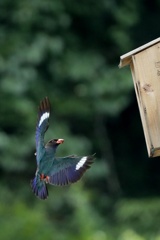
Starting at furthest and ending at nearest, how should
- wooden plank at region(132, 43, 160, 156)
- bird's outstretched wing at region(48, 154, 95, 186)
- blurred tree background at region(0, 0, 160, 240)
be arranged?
blurred tree background at region(0, 0, 160, 240)
wooden plank at region(132, 43, 160, 156)
bird's outstretched wing at region(48, 154, 95, 186)

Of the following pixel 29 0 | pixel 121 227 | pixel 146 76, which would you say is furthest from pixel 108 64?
pixel 146 76

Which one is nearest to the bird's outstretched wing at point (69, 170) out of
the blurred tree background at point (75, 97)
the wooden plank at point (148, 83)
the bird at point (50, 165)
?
the bird at point (50, 165)

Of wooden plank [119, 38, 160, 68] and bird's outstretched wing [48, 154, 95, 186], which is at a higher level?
wooden plank [119, 38, 160, 68]

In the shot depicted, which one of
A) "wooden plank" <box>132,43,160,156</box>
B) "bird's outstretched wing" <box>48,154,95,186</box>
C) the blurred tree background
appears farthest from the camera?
the blurred tree background

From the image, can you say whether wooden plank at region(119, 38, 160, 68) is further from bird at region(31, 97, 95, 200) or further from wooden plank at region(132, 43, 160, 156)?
bird at region(31, 97, 95, 200)

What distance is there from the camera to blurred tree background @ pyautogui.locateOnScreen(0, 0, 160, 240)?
9.98 metres

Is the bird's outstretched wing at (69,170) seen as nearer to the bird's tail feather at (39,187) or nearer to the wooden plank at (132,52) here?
the bird's tail feather at (39,187)

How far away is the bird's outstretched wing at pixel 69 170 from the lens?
9.41ft

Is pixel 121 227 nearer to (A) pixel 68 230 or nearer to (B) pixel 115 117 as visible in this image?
(A) pixel 68 230

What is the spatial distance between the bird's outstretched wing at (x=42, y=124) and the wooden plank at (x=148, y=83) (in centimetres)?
61

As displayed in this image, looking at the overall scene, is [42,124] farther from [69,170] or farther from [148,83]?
[148,83]

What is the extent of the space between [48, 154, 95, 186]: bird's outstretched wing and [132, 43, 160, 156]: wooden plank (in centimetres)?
60

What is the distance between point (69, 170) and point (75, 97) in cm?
819

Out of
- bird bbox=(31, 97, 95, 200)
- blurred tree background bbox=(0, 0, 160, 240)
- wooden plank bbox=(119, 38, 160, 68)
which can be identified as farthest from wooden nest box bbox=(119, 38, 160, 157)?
blurred tree background bbox=(0, 0, 160, 240)
